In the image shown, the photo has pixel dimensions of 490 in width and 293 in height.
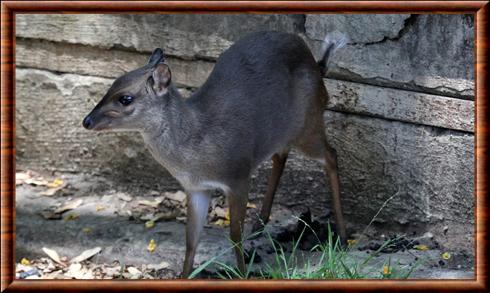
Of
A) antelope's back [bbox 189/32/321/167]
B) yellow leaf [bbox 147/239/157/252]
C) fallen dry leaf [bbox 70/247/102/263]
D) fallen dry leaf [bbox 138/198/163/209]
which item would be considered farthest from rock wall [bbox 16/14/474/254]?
fallen dry leaf [bbox 70/247/102/263]

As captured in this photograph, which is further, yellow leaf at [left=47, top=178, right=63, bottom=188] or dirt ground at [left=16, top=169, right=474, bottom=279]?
yellow leaf at [left=47, top=178, right=63, bottom=188]

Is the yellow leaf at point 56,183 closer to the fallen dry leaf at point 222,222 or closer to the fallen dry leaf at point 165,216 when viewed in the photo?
the fallen dry leaf at point 165,216

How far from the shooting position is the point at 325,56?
535cm

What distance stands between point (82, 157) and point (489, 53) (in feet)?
11.1

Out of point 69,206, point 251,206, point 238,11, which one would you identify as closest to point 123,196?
point 69,206

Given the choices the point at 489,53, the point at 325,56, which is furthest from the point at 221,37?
the point at 489,53

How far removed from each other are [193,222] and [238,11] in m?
1.67

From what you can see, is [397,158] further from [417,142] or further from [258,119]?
[258,119]

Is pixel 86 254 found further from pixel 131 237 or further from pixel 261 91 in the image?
pixel 261 91

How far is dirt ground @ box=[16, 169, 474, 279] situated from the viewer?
5185mm

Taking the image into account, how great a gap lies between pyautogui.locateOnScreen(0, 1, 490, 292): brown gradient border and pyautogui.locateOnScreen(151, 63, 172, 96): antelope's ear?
0.78 metres

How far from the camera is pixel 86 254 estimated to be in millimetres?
5387

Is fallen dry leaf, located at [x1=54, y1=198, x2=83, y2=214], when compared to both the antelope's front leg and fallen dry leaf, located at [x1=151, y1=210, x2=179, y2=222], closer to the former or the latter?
fallen dry leaf, located at [x1=151, y1=210, x2=179, y2=222]

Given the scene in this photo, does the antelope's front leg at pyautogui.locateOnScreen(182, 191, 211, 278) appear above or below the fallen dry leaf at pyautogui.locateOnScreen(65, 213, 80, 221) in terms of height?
above
